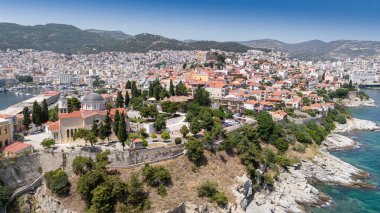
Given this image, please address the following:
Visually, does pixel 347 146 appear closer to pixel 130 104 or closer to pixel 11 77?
pixel 130 104

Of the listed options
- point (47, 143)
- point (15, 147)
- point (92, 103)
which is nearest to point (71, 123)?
point (47, 143)

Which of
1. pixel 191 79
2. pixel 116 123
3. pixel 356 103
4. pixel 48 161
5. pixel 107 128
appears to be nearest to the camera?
pixel 48 161

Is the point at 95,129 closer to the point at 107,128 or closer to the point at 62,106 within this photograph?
the point at 107,128

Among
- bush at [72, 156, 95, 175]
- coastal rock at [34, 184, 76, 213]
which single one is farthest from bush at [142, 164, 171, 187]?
coastal rock at [34, 184, 76, 213]

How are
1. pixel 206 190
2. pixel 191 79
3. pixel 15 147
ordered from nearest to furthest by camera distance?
pixel 15 147 < pixel 206 190 < pixel 191 79

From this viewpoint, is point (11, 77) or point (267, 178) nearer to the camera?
point (267, 178)

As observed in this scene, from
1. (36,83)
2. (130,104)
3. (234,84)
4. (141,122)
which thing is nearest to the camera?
(141,122)

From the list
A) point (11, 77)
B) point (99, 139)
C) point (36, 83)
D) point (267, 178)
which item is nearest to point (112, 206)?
point (99, 139)
